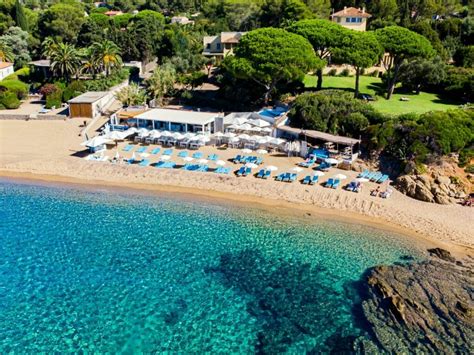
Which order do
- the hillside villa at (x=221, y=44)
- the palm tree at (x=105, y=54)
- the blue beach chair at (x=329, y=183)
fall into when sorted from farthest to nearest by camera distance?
the hillside villa at (x=221, y=44) < the palm tree at (x=105, y=54) < the blue beach chair at (x=329, y=183)

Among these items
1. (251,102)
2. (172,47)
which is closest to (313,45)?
(251,102)

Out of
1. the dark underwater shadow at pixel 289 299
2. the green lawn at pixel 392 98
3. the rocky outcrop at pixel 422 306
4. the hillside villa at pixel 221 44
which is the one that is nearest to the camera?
the rocky outcrop at pixel 422 306

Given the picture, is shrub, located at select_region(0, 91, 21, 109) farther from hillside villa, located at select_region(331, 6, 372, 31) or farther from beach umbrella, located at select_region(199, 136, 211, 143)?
hillside villa, located at select_region(331, 6, 372, 31)

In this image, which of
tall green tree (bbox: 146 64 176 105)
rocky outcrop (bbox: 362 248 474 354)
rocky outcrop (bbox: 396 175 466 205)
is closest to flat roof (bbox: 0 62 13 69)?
tall green tree (bbox: 146 64 176 105)

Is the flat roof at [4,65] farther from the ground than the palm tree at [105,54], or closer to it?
closer to it

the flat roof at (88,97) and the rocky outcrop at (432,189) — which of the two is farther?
the flat roof at (88,97)

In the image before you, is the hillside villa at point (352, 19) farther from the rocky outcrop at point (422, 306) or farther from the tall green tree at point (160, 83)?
the rocky outcrop at point (422, 306)

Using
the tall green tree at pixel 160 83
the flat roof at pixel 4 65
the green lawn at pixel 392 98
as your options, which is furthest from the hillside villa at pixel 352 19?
the flat roof at pixel 4 65

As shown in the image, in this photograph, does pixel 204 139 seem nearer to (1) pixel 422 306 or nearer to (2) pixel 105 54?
(1) pixel 422 306
